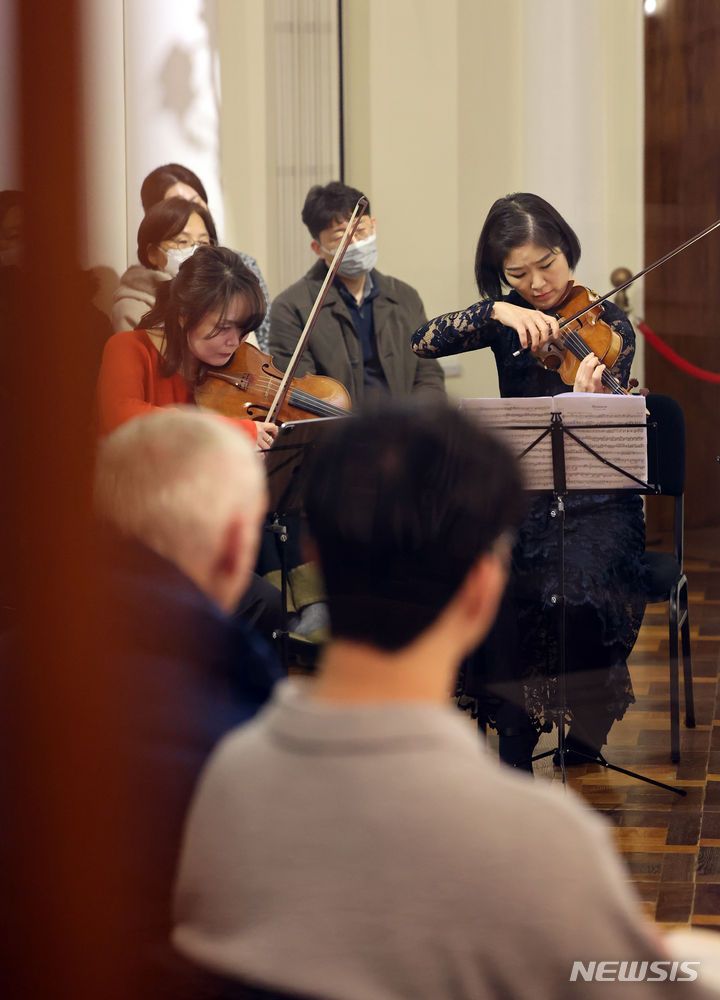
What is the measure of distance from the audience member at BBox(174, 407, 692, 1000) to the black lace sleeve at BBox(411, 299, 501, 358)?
48 cm

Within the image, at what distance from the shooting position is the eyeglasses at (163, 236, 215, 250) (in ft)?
3.62

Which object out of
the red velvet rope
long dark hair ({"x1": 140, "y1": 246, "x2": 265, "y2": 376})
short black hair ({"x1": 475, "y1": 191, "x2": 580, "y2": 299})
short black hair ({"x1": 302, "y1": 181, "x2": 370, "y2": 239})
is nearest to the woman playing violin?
long dark hair ({"x1": 140, "y1": 246, "x2": 265, "y2": 376})

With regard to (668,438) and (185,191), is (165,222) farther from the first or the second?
(668,438)

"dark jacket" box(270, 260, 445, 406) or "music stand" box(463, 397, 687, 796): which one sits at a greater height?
"dark jacket" box(270, 260, 445, 406)

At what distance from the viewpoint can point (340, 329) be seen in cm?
129

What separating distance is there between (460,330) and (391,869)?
698 millimetres

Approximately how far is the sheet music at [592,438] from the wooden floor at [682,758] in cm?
16

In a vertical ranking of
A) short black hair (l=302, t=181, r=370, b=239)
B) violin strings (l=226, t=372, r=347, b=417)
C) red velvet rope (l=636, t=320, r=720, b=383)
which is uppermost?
short black hair (l=302, t=181, r=370, b=239)

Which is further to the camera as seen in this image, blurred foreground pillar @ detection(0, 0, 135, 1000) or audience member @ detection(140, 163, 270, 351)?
audience member @ detection(140, 163, 270, 351)

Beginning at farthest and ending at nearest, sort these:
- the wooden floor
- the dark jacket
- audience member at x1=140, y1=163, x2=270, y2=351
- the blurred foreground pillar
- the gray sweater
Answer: the wooden floor → the dark jacket → audience member at x1=140, y1=163, x2=270, y2=351 → the blurred foreground pillar → the gray sweater

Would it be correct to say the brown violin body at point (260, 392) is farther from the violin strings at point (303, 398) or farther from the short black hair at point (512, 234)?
the short black hair at point (512, 234)

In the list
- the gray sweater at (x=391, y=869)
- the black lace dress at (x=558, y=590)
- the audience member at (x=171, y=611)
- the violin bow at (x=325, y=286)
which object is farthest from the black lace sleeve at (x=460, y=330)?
the gray sweater at (x=391, y=869)

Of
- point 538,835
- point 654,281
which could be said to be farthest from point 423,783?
point 654,281

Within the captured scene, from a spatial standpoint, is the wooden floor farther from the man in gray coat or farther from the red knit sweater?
the red knit sweater
